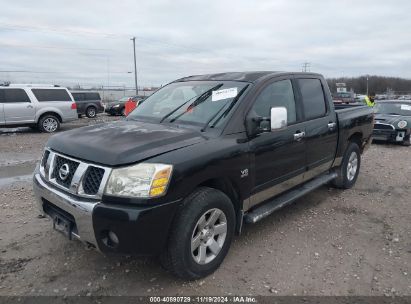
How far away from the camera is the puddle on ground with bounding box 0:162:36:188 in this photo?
6562 millimetres

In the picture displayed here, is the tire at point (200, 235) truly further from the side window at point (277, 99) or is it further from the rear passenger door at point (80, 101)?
the rear passenger door at point (80, 101)

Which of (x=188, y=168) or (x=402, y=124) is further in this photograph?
(x=402, y=124)

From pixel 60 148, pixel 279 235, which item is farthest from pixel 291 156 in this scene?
pixel 60 148

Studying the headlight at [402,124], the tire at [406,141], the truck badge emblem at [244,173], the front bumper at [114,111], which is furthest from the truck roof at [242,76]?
the front bumper at [114,111]

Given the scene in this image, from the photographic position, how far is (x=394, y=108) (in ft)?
39.3

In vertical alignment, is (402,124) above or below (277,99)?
below

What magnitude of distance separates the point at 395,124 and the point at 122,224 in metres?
10.8

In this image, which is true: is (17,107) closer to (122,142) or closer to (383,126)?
(122,142)

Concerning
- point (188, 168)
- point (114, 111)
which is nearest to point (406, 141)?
point (188, 168)

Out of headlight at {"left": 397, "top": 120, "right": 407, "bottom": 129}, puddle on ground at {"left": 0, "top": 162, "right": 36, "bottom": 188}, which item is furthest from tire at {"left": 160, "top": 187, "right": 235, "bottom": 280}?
headlight at {"left": 397, "top": 120, "right": 407, "bottom": 129}

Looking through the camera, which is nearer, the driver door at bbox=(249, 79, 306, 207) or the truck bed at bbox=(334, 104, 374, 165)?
the driver door at bbox=(249, 79, 306, 207)

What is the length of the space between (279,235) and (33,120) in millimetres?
12537

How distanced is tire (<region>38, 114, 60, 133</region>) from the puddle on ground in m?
6.34

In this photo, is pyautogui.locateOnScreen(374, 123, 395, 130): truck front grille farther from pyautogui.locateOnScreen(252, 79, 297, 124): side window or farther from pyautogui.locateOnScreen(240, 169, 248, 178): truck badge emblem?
pyautogui.locateOnScreen(240, 169, 248, 178): truck badge emblem
